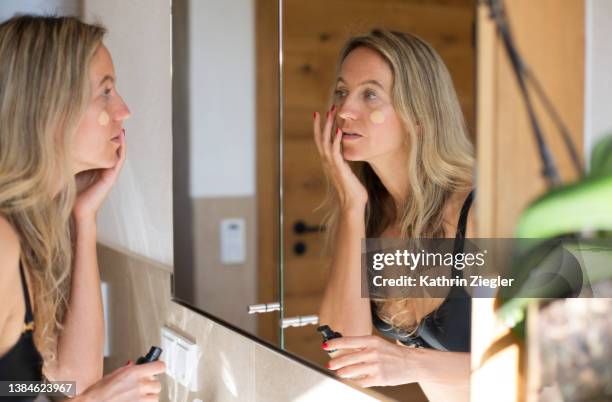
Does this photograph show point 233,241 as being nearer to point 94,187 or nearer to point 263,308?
point 263,308

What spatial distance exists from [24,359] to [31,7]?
2.19ft

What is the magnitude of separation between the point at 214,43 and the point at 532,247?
0.82 m

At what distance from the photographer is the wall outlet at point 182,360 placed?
138 cm

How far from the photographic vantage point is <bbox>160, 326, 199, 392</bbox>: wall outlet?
1.38 metres

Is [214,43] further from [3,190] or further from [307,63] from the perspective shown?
[3,190]

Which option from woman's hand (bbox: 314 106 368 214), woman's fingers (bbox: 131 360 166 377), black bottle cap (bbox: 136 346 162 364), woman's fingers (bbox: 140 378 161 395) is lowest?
woman's fingers (bbox: 140 378 161 395)

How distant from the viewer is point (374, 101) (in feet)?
2.72

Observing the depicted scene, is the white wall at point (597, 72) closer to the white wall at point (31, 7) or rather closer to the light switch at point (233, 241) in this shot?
the light switch at point (233, 241)

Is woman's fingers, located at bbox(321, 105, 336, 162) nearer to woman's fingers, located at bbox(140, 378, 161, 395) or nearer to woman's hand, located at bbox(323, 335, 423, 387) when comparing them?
woman's hand, located at bbox(323, 335, 423, 387)

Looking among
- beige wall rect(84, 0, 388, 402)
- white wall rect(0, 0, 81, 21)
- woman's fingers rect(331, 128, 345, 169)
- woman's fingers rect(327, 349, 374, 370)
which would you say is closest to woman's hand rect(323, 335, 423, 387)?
woman's fingers rect(327, 349, 374, 370)

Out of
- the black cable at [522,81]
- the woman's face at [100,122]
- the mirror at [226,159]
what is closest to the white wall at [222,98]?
the mirror at [226,159]

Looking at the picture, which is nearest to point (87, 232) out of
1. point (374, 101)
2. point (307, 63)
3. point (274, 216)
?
point (274, 216)

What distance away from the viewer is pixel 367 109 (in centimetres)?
84

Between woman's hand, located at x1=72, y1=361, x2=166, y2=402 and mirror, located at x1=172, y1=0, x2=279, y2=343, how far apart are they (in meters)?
0.17
